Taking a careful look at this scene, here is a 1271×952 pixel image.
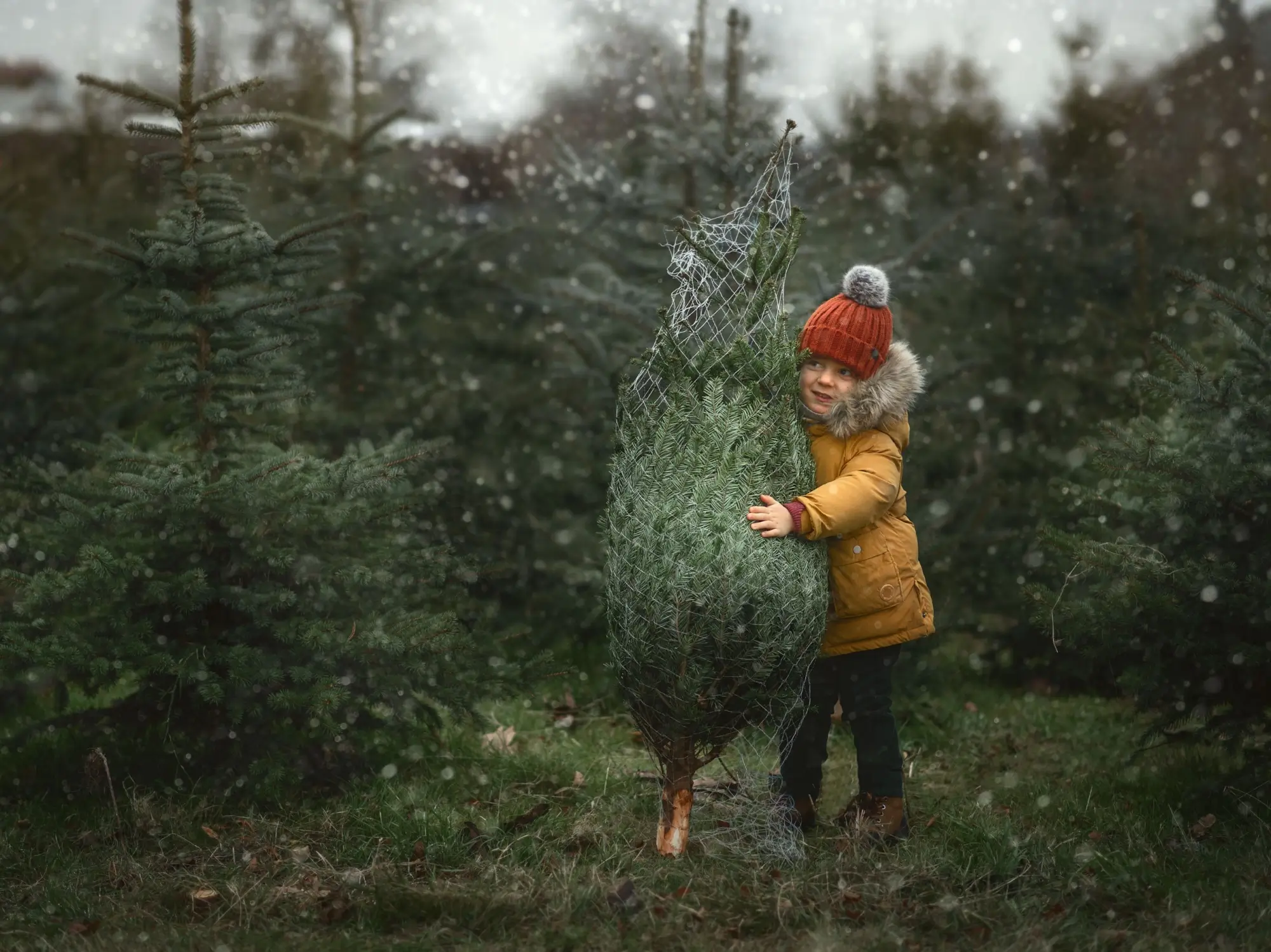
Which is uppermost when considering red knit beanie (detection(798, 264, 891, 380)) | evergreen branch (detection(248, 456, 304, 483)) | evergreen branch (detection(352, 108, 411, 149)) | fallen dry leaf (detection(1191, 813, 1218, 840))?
evergreen branch (detection(352, 108, 411, 149))

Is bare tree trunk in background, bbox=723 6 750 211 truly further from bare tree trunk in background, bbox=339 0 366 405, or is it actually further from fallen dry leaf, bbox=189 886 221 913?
fallen dry leaf, bbox=189 886 221 913

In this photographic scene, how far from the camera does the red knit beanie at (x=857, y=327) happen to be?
13.1ft

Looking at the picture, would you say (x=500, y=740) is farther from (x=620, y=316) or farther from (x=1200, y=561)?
(x=1200, y=561)

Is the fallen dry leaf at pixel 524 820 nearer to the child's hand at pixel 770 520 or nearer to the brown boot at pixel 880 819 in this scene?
the brown boot at pixel 880 819

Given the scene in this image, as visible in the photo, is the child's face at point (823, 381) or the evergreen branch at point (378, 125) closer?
the child's face at point (823, 381)

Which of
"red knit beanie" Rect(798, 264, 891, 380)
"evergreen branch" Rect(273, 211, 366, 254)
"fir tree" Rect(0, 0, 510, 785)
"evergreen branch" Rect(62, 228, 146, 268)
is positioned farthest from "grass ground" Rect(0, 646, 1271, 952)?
"evergreen branch" Rect(273, 211, 366, 254)

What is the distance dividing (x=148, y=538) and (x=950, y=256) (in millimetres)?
5026

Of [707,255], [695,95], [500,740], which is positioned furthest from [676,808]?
[695,95]

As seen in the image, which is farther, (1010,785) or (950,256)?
(950,256)

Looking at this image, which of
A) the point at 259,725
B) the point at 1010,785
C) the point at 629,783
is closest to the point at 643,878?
the point at 629,783

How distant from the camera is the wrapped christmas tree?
3492mm

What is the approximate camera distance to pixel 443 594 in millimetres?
4938

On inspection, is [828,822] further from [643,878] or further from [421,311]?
[421,311]

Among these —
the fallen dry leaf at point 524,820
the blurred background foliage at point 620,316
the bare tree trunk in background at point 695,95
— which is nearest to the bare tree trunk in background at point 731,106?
the blurred background foliage at point 620,316
